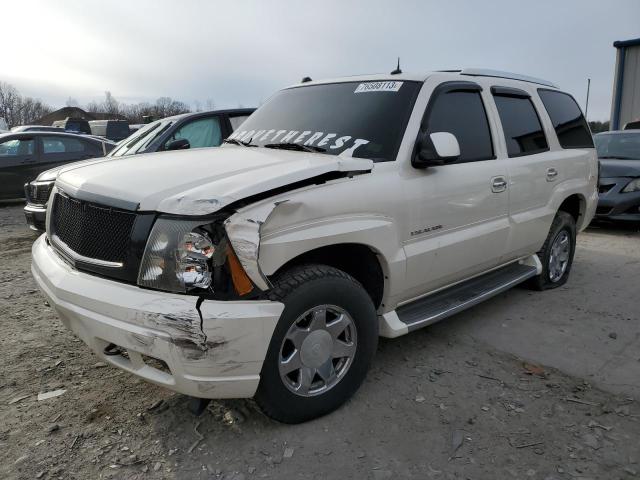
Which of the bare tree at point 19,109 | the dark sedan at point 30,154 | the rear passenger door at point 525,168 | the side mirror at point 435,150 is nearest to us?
the side mirror at point 435,150

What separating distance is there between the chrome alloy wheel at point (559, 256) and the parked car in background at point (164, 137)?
437 centimetres

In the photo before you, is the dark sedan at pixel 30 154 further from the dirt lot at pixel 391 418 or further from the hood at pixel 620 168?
the hood at pixel 620 168

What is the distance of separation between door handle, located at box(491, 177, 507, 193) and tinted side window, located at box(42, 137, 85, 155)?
933cm

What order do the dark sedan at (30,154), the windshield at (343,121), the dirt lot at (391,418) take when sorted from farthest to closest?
the dark sedan at (30,154) → the windshield at (343,121) → the dirt lot at (391,418)

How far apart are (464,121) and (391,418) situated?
6.99 ft

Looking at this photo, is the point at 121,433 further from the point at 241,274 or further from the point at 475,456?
the point at 475,456

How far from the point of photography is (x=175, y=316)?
2.26 m

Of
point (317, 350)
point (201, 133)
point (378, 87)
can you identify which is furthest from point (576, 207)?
point (201, 133)

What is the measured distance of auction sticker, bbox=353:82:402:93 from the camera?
139 inches

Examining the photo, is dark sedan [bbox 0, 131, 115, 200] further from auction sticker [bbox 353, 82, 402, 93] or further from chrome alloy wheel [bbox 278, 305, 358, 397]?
chrome alloy wheel [bbox 278, 305, 358, 397]

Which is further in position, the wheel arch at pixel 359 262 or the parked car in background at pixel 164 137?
the parked car in background at pixel 164 137

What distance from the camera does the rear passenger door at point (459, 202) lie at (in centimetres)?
328

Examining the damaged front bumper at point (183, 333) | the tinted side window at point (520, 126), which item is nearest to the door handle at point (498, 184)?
the tinted side window at point (520, 126)

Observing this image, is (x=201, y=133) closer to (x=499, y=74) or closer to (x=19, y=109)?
(x=499, y=74)
